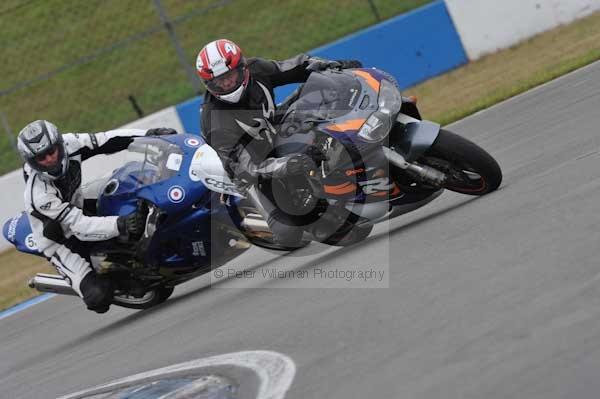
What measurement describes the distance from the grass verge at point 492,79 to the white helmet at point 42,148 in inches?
155

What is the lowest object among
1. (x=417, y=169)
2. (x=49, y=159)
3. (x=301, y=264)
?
(x=301, y=264)

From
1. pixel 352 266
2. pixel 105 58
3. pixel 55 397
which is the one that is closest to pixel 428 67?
pixel 105 58

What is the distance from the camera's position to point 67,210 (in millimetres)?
8039

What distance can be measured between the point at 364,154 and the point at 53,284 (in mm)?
3194

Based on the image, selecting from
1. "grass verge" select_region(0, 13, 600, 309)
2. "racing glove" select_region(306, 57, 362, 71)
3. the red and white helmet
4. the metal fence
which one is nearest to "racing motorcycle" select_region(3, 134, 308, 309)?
the red and white helmet

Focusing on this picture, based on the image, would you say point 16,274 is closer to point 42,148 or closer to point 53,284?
point 53,284

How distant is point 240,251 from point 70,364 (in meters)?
1.63

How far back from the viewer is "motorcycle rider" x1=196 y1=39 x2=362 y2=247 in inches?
279

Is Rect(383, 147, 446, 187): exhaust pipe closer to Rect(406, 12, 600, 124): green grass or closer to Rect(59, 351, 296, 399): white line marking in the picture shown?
Rect(59, 351, 296, 399): white line marking

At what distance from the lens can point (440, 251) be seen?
20.8 ft

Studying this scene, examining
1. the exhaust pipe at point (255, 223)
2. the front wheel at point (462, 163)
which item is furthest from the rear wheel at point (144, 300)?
the front wheel at point (462, 163)

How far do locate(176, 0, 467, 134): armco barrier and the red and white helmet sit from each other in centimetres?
856

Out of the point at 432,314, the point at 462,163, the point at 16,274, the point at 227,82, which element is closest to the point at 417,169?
the point at 462,163

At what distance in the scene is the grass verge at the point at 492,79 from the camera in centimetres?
1278
